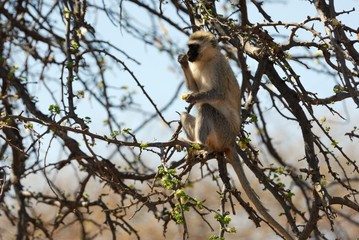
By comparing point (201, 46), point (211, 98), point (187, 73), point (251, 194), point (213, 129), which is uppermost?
point (201, 46)

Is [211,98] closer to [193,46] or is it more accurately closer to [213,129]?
[213,129]

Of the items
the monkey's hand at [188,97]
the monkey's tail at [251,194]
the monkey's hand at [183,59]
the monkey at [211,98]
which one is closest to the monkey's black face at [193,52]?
the monkey at [211,98]

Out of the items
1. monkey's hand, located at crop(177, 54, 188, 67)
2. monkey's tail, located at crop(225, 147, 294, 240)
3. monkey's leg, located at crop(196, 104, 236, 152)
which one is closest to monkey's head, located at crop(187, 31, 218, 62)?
monkey's hand, located at crop(177, 54, 188, 67)

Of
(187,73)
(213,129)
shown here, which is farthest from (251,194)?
(187,73)

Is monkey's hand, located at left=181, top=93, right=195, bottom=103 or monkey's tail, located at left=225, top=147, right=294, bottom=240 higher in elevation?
monkey's hand, located at left=181, top=93, right=195, bottom=103

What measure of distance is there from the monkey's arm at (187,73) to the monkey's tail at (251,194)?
85 centimetres

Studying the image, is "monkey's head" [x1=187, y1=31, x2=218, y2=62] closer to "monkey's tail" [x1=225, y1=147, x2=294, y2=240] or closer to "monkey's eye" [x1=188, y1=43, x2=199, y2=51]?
"monkey's eye" [x1=188, y1=43, x2=199, y2=51]

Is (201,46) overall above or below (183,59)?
above

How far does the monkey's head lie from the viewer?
5.98 m

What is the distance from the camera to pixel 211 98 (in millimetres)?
6020

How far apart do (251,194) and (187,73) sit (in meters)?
1.47

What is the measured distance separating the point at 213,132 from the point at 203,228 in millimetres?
8504

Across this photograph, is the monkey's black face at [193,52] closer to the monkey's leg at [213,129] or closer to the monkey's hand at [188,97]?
the monkey's leg at [213,129]

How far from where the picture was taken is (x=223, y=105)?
607 cm
